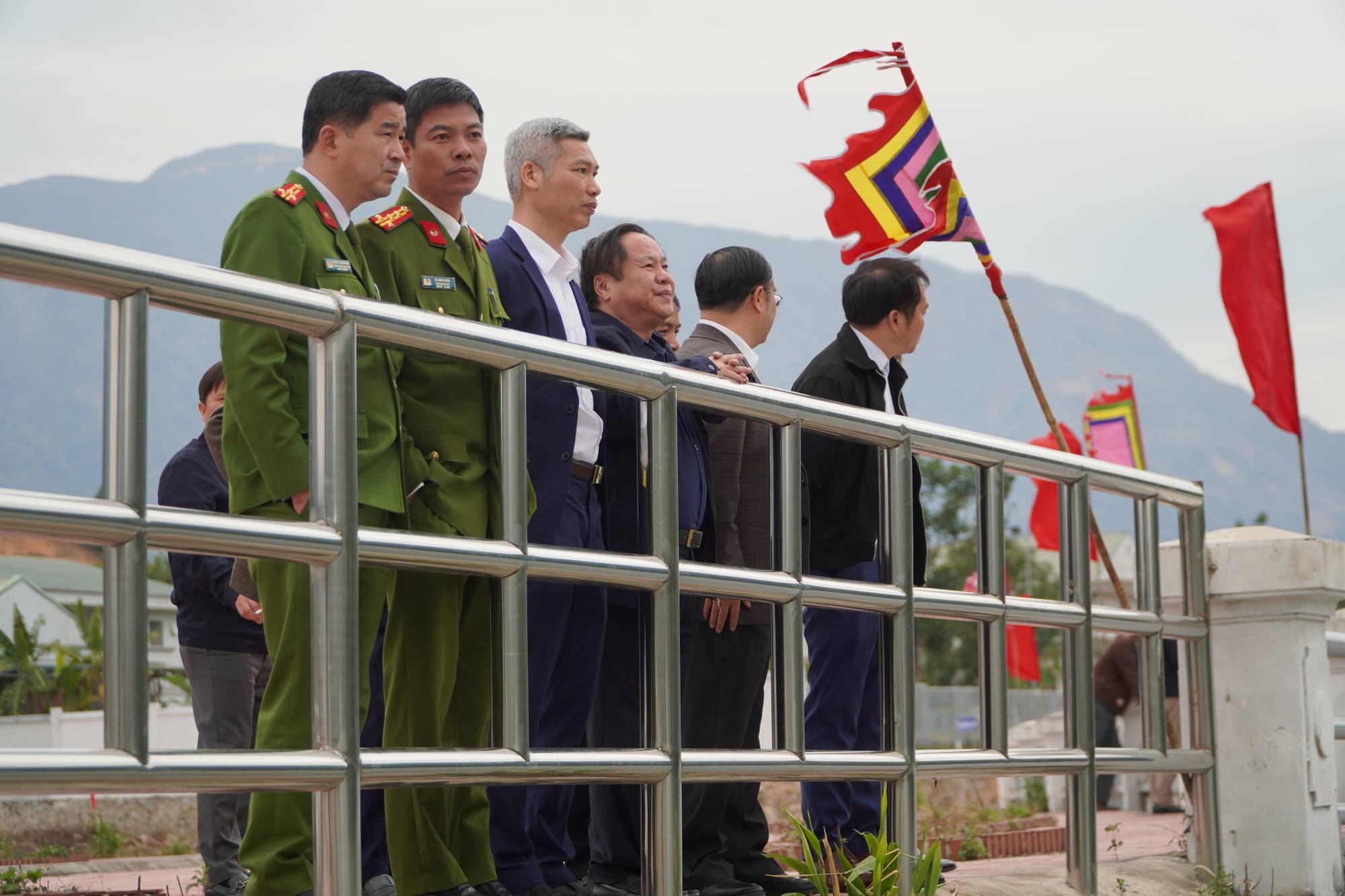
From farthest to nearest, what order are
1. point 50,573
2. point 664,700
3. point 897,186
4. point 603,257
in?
Answer: point 50,573, point 897,186, point 603,257, point 664,700

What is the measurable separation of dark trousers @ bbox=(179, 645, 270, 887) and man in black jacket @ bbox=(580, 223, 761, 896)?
4.25 feet

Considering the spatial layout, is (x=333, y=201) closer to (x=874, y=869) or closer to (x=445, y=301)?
(x=445, y=301)

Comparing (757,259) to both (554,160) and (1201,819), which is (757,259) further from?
(1201,819)

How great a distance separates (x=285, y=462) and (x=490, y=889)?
3.04ft

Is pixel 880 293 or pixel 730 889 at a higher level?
pixel 880 293

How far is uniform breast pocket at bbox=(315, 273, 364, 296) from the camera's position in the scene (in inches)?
124

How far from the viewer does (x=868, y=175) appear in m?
6.32

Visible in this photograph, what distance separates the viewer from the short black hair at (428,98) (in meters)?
3.75

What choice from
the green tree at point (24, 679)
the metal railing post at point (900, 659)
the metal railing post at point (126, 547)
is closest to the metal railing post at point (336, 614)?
the metal railing post at point (126, 547)

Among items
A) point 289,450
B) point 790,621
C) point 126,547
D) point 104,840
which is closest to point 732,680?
point 790,621

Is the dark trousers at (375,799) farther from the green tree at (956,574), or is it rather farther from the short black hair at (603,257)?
the green tree at (956,574)

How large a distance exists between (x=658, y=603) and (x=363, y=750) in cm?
72

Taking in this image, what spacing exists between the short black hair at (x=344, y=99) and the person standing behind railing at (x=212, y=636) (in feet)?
4.77

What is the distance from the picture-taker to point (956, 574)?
63438mm
